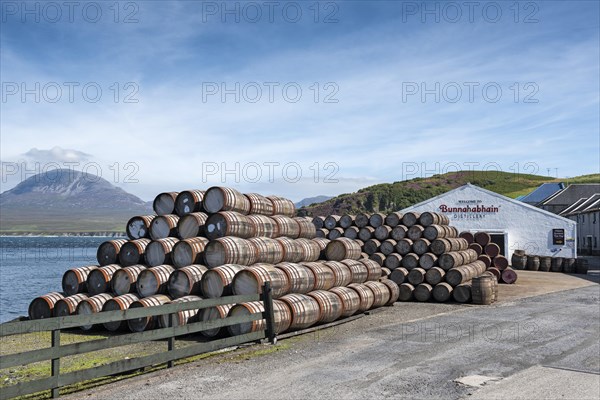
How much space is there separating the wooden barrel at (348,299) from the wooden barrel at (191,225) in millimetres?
3729

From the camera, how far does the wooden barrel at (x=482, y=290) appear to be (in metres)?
18.9

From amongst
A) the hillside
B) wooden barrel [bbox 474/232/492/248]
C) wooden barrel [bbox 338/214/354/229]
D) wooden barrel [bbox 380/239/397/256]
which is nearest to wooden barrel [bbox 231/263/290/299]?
wooden barrel [bbox 380/239/397/256]

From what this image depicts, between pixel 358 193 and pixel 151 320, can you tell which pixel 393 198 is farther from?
pixel 151 320

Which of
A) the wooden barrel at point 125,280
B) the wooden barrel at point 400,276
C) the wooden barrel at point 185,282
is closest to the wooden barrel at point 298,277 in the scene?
the wooden barrel at point 185,282

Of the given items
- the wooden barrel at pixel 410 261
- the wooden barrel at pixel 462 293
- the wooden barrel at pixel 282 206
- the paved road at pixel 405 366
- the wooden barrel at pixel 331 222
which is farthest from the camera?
the wooden barrel at pixel 331 222

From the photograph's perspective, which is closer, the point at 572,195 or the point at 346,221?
the point at 346,221

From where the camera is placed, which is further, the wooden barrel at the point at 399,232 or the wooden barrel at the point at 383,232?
the wooden barrel at the point at 383,232

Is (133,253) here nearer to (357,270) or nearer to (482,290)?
(357,270)

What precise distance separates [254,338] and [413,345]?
10.3 feet

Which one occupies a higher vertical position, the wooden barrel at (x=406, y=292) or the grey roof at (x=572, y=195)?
the grey roof at (x=572, y=195)

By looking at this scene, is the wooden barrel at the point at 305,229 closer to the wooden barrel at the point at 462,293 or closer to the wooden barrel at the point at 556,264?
the wooden barrel at the point at 462,293

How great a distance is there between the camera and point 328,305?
13.5m

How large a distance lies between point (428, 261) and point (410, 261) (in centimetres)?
67

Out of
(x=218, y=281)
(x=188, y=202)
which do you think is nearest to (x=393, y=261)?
(x=188, y=202)
